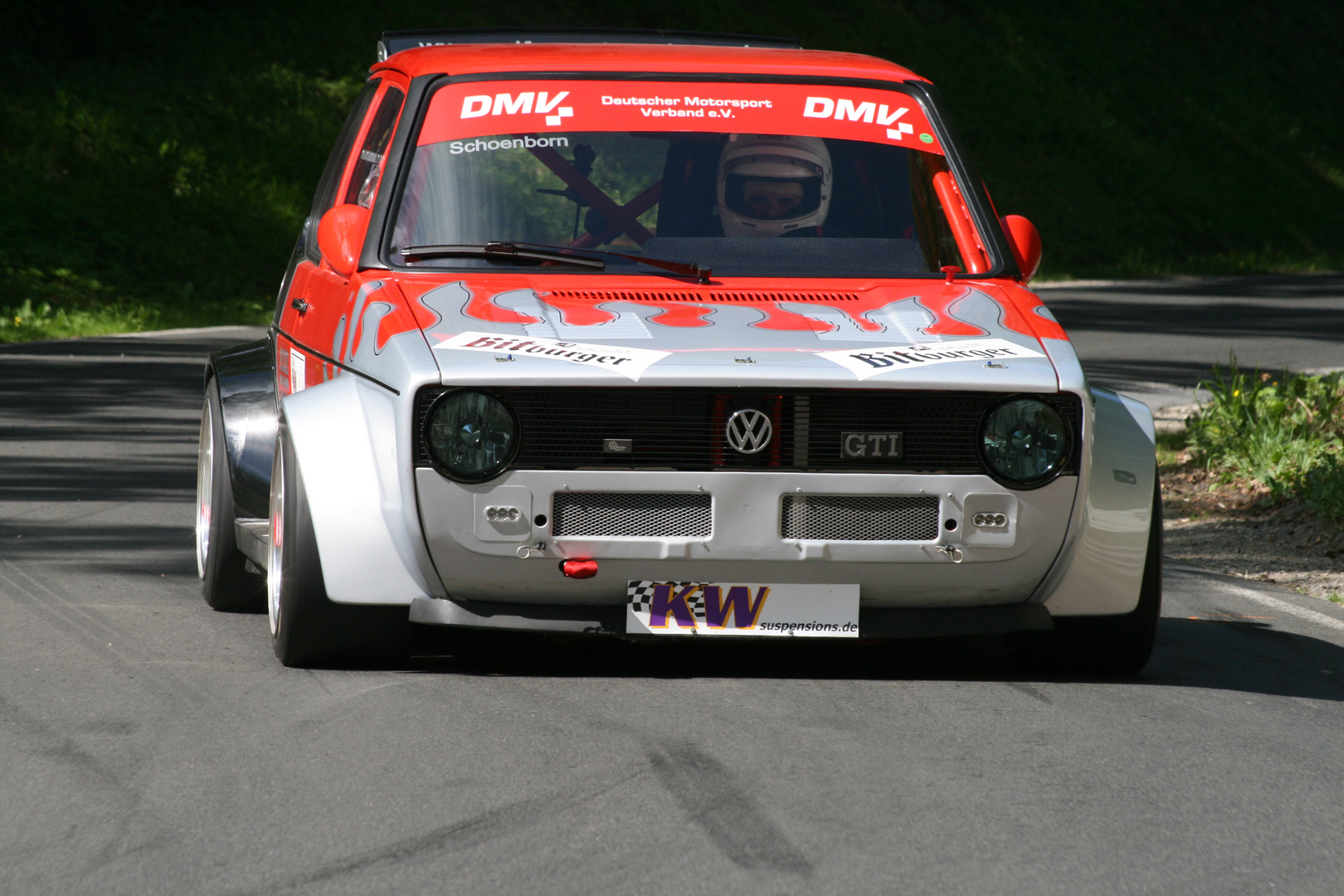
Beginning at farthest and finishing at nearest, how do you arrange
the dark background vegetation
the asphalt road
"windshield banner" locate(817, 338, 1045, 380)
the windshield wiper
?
the dark background vegetation
the windshield wiper
"windshield banner" locate(817, 338, 1045, 380)
the asphalt road

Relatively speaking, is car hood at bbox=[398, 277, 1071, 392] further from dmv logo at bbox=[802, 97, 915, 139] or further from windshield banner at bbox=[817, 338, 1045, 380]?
dmv logo at bbox=[802, 97, 915, 139]

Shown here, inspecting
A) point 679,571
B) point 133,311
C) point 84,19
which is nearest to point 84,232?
point 133,311

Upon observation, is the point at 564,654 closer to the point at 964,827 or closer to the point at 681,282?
the point at 681,282

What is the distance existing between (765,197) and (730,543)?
4.99 ft

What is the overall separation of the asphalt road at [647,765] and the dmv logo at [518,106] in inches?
65.7

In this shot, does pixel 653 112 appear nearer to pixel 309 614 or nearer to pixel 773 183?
pixel 773 183

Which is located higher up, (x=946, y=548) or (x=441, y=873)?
(x=946, y=548)

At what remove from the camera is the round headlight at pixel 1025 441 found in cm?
453

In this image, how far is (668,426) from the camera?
4.46 m

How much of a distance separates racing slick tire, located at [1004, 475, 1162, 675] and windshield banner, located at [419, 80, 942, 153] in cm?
157

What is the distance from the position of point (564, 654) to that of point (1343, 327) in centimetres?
1559

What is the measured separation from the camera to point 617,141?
5.50 meters

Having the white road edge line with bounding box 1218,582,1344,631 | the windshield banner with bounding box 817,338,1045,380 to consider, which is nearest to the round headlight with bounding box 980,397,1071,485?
the windshield banner with bounding box 817,338,1045,380

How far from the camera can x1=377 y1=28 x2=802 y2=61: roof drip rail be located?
7910 millimetres
